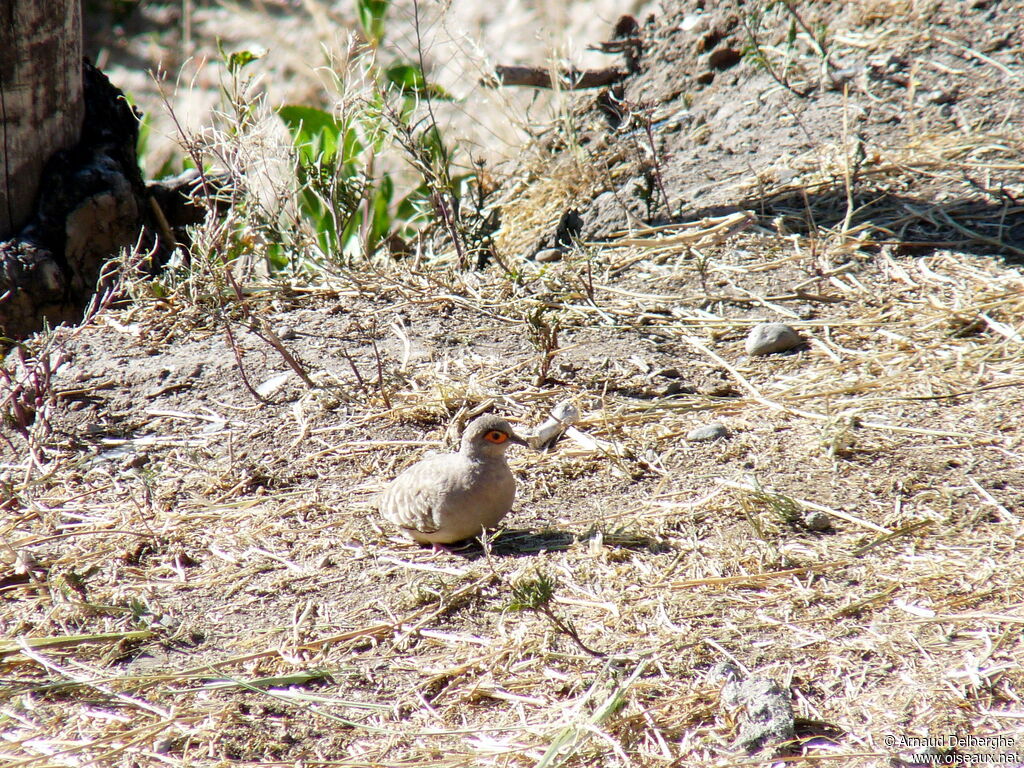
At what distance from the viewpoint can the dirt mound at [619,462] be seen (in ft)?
8.44

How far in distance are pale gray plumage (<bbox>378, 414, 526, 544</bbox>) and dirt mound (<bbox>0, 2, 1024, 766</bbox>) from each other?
123mm

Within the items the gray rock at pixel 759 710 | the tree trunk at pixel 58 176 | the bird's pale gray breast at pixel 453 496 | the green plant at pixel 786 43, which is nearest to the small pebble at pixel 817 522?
the gray rock at pixel 759 710

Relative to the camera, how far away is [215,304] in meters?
4.93

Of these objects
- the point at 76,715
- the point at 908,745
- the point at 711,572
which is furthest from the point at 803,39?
the point at 76,715

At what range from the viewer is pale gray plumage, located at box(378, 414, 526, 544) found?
125 inches

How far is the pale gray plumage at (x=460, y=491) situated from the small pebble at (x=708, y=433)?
0.85 m

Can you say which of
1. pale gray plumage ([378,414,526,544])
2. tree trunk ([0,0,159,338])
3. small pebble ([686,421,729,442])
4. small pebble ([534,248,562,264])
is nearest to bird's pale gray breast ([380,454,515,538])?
pale gray plumage ([378,414,526,544])

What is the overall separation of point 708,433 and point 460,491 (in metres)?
1.11

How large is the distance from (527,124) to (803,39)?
5.78ft

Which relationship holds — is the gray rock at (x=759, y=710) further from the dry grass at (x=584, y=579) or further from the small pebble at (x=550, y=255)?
the small pebble at (x=550, y=255)

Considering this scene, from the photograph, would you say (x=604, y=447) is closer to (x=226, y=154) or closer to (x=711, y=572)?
(x=711, y=572)

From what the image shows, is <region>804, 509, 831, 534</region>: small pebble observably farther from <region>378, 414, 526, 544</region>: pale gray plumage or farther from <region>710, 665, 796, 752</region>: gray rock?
<region>378, 414, 526, 544</region>: pale gray plumage

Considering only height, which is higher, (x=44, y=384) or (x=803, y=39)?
(x=803, y=39)

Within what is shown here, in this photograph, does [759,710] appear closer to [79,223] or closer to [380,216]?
[79,223]
